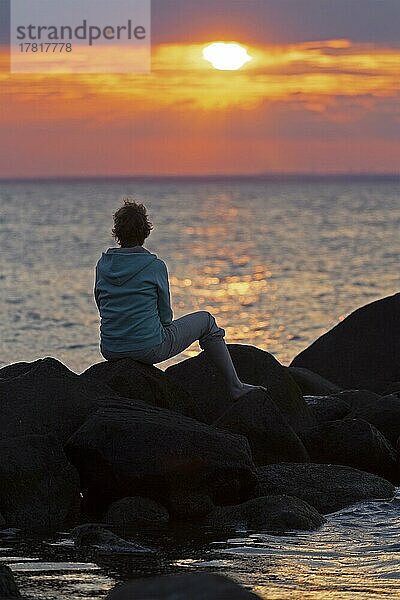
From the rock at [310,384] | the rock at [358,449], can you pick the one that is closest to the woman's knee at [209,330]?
the rock at [358,449]

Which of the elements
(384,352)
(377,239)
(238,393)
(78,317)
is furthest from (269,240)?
(238,393)

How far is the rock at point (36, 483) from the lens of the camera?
8.80 metres

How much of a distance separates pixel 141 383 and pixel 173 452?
57.1 inches

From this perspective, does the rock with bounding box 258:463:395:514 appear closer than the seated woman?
Yes

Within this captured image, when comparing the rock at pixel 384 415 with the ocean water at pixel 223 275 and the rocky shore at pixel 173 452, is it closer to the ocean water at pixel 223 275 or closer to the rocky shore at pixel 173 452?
the rocky shore at pixel 173 452

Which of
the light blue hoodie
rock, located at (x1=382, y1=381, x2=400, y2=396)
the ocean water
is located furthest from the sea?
rock, located at (x1=382, y1=381, x2=400, y2=396)

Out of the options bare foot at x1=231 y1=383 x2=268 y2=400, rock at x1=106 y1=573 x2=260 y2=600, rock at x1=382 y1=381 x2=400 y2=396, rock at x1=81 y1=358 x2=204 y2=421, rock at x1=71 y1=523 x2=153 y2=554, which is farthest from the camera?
rock at x1=382 y1=381 x2=400 y2=396

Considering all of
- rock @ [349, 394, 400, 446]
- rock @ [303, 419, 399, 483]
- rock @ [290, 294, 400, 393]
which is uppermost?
rock @ [290, 294, 400, 393]

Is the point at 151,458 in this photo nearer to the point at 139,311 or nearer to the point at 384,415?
the point at 139,311

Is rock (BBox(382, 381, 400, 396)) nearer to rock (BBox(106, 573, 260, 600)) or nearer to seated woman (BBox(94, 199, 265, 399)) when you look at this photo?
seated woman (BBox(94, 199, 265, 399))

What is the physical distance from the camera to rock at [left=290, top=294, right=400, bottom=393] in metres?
14.7

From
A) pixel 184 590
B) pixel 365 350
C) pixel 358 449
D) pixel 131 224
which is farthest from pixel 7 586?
pixel 365 350

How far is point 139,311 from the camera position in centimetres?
1055

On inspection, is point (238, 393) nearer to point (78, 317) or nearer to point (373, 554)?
point (373, 554)
